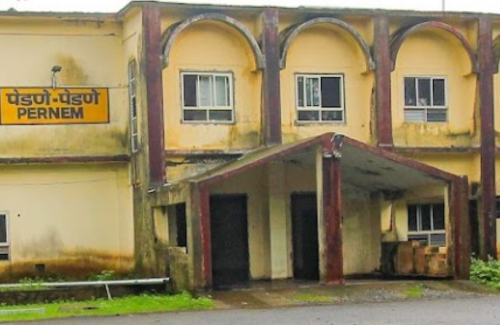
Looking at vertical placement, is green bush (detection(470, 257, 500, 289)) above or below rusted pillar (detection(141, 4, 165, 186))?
below

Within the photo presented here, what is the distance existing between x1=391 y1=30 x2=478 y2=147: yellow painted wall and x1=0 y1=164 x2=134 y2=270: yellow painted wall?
678 centimetres

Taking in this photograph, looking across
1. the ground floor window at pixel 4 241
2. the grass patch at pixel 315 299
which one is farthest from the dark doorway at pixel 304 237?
the ground floor window at pixel 4 241

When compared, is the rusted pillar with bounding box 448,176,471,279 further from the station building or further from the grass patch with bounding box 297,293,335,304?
the grass patch with bounding box 297,293,335,304

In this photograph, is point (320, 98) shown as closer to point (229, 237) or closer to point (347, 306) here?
point (229, 237)

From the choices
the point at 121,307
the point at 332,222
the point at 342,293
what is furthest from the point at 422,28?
the point at 121,307

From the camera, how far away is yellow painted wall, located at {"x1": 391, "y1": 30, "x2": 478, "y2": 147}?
24.4 m

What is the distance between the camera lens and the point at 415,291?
19.9 meters

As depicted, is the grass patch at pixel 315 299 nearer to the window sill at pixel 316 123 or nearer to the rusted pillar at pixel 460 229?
the rusted pillar at pixel 460 229

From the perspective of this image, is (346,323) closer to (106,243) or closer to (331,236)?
(331,236)

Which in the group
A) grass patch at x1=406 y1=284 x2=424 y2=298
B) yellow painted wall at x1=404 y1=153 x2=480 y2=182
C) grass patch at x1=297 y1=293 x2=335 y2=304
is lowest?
grass patch at x1=406 y1=284 x2=424 y2=298

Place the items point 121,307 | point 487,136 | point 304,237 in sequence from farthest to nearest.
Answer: point 487,136 < point 304,237 < point 121,307

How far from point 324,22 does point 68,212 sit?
7372mm

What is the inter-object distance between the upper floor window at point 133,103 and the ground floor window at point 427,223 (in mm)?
6826

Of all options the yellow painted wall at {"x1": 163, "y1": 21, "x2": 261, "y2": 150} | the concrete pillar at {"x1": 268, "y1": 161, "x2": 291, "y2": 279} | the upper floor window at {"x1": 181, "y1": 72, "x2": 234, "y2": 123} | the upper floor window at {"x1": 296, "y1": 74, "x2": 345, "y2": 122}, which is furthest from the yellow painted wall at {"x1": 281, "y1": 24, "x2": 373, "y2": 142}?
the upper floor window at {"x1": 181, "y1": 72, "x2": 234, "y2": 123}
